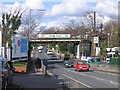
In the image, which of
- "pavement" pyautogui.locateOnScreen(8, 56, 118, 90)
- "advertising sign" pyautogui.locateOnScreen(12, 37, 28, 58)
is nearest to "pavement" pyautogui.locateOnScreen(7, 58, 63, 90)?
"pavement" pyautogui.locateOnScreen(8, 56, 118, 90)

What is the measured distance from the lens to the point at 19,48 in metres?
36.7

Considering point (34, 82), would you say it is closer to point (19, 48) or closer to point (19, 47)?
point (19, 47)

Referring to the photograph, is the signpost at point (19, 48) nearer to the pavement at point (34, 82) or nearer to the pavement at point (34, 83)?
the pavement at point (34, 82)

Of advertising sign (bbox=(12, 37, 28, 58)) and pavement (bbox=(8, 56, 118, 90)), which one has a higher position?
advertising sign (bbox=(12, 37, 28, 58))

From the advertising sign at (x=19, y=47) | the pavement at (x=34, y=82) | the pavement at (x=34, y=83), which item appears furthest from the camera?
the advertising sign at (x=19, y=47)

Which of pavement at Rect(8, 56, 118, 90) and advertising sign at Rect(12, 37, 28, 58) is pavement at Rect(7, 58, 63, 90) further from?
advertising sign at Rect(12, 37, 28, 58)

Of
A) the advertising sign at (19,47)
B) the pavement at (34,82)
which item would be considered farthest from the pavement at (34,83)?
the advertising sign at (19,47)

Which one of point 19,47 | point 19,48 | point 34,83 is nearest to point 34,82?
point 34,83

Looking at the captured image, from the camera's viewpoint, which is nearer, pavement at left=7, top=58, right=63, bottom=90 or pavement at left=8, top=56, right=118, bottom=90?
pavement at left=7, top=58, right=63, bottom=90

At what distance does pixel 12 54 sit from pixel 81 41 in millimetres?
45870

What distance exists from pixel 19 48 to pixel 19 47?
0.94 feet

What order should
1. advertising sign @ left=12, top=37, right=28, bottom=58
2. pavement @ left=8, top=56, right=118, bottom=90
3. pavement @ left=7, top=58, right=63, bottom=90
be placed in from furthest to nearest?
advertising sign @ left=12, top=37, right=28, bottom=58, pavement @ left=8, top=56, right=118, bottom=90, pavement @ left=7, top=58, right=63, bottom=90

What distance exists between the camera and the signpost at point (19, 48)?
35403 millimetres

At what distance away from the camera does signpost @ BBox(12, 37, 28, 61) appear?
35.4 m
